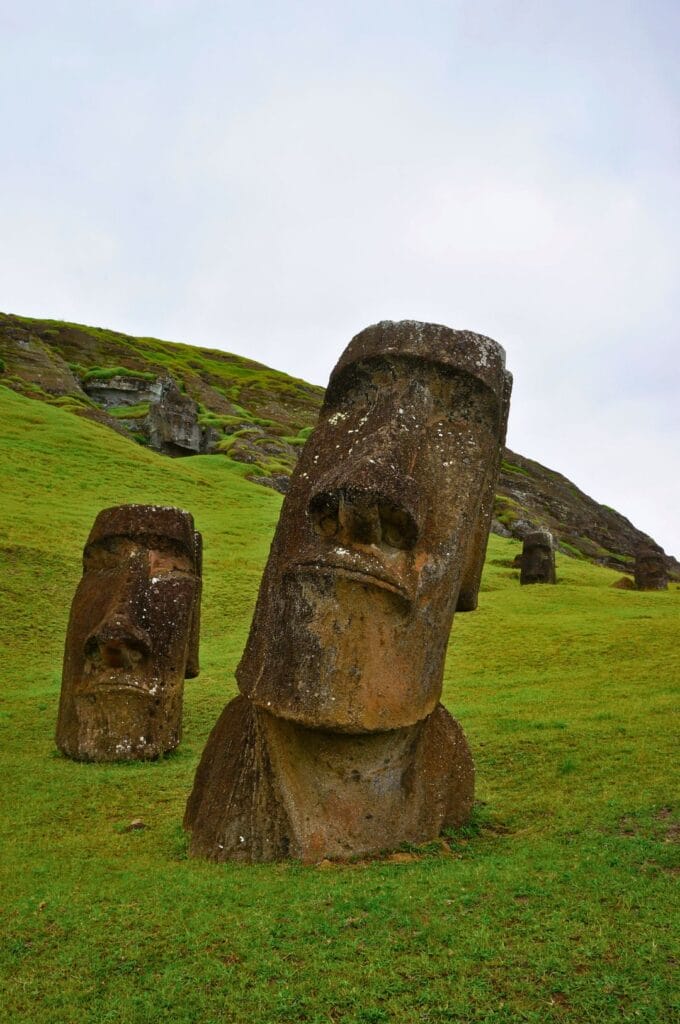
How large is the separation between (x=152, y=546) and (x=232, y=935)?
6156mm

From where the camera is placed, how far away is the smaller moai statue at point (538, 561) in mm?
27656

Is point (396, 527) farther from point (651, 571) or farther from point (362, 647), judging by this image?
point (651, 571)

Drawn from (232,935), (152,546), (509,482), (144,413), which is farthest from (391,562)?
(509,482)

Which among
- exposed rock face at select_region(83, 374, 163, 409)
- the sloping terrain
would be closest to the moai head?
the sloping terrain

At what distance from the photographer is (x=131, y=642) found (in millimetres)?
9219

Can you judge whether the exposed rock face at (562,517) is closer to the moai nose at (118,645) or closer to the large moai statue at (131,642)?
the large moai statue at (131,642)

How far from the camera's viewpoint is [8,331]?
196 feet

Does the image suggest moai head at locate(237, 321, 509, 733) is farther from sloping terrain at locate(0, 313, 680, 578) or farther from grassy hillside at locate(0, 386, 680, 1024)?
sloping terrain at locate(0, 313, 680, 578)

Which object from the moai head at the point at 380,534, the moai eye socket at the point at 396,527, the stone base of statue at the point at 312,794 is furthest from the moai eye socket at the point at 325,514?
the stone base of statue at the point at 312,794

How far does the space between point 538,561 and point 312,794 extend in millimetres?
22795

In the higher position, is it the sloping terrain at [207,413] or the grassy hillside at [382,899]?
the sloping terrain at [207,413]

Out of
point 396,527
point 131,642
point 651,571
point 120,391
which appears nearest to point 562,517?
point 120,391

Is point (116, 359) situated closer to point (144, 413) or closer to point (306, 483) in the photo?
point (144, 413)

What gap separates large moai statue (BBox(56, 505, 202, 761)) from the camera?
921 centimetres
